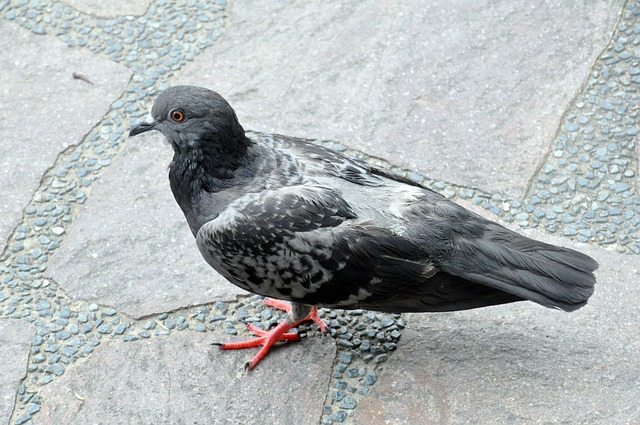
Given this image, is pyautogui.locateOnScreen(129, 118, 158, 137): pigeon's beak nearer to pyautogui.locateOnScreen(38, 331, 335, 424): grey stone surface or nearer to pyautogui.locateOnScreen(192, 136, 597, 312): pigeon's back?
pyautogui.locateOnScreen(192, 136, 597, 312): pigeon's back

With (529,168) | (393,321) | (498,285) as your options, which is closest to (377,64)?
(529,168)

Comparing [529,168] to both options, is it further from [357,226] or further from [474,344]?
[357,226]

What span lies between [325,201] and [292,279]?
1.24 feet

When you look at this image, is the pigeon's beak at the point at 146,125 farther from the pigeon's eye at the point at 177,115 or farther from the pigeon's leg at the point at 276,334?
the pigeon's leg at the point at 276,334

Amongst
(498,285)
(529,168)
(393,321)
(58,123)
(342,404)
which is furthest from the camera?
(58,123)

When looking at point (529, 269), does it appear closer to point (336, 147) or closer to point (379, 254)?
point (379, 254)

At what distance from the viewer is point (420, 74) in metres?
5.62

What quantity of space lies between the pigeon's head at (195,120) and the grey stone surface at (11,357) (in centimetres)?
125

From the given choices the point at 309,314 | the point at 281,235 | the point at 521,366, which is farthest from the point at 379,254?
the point at 521,366

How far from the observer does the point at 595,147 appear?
5.23m

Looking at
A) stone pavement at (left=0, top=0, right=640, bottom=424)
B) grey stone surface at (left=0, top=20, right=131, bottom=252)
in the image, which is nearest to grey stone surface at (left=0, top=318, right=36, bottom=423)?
stone pavement at (left=0, top=0, right=640, bottom=424)

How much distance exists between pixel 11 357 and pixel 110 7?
270cm

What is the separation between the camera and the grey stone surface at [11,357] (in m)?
4.22

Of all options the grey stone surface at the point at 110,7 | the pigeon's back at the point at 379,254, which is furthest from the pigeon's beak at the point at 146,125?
the grey stone surface at the point at 110,7
